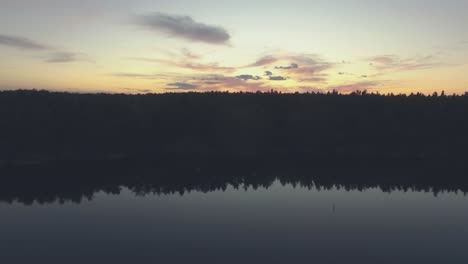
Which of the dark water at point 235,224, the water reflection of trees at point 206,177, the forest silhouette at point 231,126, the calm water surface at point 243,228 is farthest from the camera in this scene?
the forest silhouette at point 231,126

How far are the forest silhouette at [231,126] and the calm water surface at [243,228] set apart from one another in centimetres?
3082

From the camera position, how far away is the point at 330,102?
10456cm

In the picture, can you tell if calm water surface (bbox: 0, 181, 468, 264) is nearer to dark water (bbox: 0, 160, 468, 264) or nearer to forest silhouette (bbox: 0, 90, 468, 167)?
dark water (bbox: 0, 160, 468, 264)

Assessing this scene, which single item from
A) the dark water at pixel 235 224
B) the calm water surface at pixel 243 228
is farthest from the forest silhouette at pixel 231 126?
the calm water surface at pixel 243 228

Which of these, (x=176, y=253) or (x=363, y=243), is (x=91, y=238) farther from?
(x=363, y=243)

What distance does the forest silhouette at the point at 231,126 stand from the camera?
7356 centimetres

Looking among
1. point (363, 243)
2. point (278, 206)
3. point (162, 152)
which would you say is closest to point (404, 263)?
point (363, 243)

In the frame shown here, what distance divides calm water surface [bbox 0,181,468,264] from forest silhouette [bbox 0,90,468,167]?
1213 inches

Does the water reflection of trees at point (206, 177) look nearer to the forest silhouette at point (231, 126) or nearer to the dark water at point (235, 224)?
the dark water at point (235, 224)

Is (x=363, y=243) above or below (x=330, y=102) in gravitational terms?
below

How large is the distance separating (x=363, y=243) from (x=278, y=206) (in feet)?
40.5

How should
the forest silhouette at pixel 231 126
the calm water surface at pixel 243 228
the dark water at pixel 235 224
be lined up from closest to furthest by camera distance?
the calm water surface at pixel 243 228 < the dark water at pixel 235 224 < the forest silhouette at pixel 231 126

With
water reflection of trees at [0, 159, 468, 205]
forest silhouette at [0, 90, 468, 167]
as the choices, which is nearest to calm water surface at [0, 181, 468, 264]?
water reflection of trees at [0, 159, 468, 205]

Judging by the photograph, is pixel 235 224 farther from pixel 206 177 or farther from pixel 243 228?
pixel 206 177
